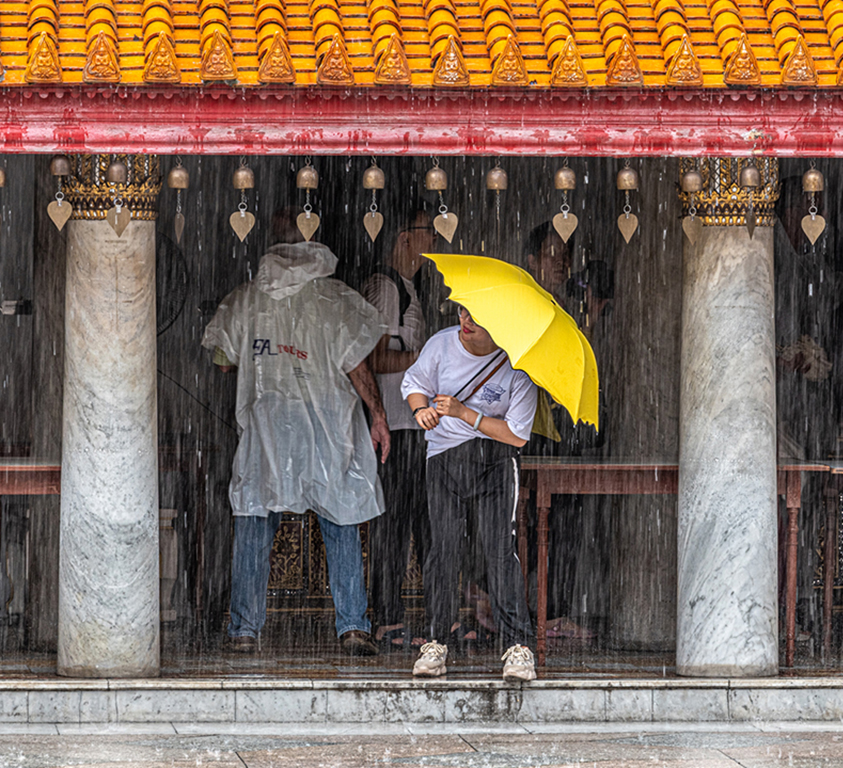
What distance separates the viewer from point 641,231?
9.55 meters

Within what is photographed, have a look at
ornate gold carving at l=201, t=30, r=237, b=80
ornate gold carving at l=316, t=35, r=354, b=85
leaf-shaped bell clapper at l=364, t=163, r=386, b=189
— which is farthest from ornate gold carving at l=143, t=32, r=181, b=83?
leaf-shaped bell clapper at l=364, t=163, r=386, b=189

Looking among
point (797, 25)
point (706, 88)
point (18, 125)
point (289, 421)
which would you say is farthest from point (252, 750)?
point (797, 25)

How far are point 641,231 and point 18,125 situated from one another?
391 cm

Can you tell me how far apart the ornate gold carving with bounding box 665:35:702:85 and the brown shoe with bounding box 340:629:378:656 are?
141 inches

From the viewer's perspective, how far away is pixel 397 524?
371 inches

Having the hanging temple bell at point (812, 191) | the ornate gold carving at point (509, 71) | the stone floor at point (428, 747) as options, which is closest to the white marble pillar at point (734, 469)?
the hanging temple bell at point (812, 191)

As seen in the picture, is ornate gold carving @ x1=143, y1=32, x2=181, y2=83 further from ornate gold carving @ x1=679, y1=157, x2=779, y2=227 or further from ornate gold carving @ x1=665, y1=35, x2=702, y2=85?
ornate gold carving @ x1=679, y1=157, x2=779, y2=227

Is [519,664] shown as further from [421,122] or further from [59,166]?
[59,166]

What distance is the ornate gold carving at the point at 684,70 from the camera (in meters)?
7.32

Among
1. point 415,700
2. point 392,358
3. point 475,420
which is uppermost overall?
point 392,358

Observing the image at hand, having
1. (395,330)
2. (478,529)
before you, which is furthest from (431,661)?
(395,330)

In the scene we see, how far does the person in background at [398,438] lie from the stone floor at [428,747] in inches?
58.3

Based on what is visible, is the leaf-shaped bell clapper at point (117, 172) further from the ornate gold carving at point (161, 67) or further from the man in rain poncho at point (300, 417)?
the man in rain poncho at point (300, 417)

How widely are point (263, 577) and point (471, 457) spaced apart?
1.47 meters
